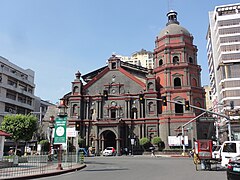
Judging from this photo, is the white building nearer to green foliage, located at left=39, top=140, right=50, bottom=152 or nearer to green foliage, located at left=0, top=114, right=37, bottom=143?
green foliage, located at left=39, top=140, right=50, bottom=152

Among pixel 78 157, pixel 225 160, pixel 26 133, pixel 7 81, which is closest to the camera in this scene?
pixel 225 160

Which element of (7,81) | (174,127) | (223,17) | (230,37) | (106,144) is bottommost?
(106,144)

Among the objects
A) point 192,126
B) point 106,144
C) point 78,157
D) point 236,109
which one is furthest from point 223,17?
point 78,157

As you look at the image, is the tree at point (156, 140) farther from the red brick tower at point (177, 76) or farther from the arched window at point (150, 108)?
the arched window at point (150, 108)

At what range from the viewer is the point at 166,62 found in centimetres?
5141

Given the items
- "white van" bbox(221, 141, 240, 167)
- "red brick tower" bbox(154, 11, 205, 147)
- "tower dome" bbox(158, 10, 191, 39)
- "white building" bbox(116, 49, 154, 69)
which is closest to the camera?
"white van" bbox(221, 141, 240, 167)

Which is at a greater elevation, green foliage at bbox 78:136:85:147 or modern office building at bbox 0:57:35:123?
modern office building at bbox 0:57:35:123

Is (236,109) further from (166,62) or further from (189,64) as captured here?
(166,62)

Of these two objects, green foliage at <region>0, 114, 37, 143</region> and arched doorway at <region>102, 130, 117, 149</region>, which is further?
arched doorway at <region>102, 130, 117, 149</region>

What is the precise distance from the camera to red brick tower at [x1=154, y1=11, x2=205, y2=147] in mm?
47594

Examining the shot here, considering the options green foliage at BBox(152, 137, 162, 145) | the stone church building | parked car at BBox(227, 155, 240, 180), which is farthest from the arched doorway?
Answer: parked car at BBox(227, 155, 240, 180)

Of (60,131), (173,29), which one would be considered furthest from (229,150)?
(173,29)

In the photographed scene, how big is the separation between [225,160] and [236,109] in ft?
122

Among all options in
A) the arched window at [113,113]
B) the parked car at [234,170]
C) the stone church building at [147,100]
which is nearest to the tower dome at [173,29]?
the stone church building at [147,100]
